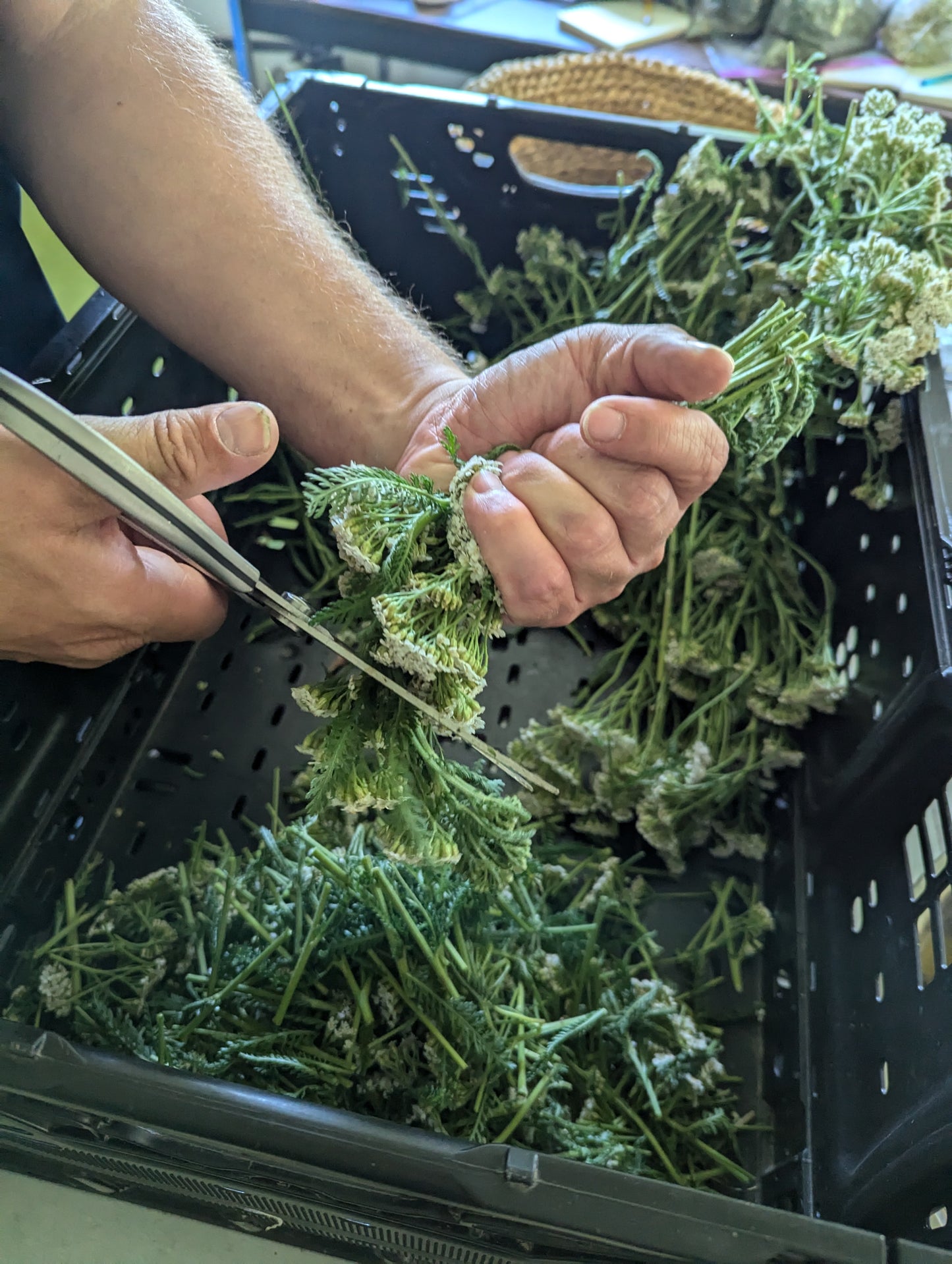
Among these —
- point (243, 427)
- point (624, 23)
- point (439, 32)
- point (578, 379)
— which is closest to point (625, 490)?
point (578, 379)

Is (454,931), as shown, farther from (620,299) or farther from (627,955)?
(620,299)

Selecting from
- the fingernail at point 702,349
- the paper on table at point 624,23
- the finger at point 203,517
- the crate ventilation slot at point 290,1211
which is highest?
the paper on table at point 624,23

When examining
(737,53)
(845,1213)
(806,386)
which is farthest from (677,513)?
(737,53)

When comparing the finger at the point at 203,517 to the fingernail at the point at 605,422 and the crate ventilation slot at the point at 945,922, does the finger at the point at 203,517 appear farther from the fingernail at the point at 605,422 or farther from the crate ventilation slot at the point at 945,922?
the crate ventilation slot at the point at 945,922

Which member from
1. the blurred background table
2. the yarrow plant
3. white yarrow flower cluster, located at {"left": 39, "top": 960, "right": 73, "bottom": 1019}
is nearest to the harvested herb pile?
white yarrow flower cluster, located at {"left": 39, "top": 960, "right": 73, "bottom": 1019}

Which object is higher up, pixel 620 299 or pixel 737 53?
pixel 737 53

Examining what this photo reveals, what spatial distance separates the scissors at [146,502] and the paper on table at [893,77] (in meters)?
1.77

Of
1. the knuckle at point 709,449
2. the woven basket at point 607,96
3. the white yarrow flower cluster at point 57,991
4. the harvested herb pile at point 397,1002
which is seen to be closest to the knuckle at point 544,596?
the knuckle at point 709,449

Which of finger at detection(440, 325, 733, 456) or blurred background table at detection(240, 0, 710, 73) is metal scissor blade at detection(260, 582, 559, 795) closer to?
finger at detection(440, 325, 733, 456)

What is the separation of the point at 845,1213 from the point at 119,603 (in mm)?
661

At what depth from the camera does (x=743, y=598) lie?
887mm

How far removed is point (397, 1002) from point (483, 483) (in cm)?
40

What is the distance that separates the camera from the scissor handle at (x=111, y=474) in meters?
0.37

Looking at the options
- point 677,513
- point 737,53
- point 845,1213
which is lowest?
point 845,1213
